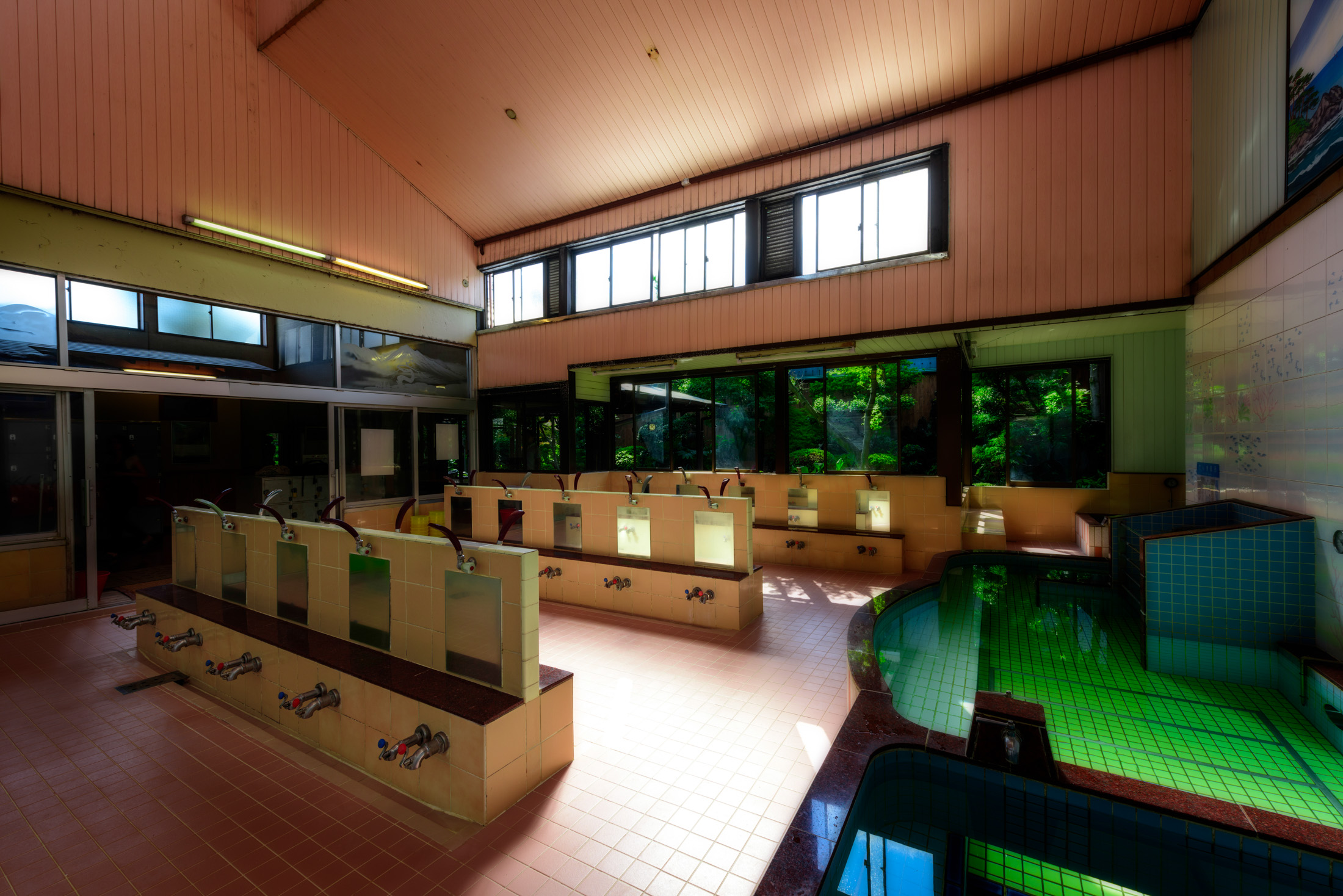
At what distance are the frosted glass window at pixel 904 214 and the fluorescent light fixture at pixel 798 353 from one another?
1274 mm

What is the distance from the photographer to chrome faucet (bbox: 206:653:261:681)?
312 centimetres

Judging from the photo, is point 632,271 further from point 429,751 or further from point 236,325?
point 429,751

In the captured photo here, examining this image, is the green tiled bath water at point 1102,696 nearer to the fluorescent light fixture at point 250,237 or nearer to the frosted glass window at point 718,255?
the frosted glass window at point 718,255

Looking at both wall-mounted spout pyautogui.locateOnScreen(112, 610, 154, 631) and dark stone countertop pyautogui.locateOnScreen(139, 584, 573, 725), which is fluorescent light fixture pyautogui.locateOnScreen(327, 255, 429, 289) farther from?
dark stone countertop pyautogui.locateOnScreen(139, 584, 573, 725)

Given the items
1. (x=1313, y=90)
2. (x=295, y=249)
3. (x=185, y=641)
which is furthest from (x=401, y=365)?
(x=1313, y=90)

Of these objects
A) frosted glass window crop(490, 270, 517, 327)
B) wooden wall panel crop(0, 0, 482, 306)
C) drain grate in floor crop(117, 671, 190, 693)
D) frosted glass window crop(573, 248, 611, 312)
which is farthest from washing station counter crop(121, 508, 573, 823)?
frosted glass window crop(490, 270, 517, 327)

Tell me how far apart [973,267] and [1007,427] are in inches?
153

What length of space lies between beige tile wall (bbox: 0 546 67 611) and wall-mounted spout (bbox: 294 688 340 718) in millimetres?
5429

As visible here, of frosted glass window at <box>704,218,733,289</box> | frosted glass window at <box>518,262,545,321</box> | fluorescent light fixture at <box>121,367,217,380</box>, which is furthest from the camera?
frosted glass window at <box>518,262,545,321</box>

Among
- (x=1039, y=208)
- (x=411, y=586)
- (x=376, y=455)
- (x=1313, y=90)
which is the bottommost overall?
(x=411, y=586)

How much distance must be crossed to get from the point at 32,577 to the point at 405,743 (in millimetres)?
6413

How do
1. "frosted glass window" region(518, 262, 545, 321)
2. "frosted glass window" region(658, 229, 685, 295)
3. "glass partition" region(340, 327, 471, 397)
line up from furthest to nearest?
1. "frosted glass window" region(518, 262, 545, 321)
2. "glass partition" region(340, 327, 471, 397)
3. "frosted glass window" region(658, 229, 685, 295)

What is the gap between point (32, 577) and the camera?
5.40 m

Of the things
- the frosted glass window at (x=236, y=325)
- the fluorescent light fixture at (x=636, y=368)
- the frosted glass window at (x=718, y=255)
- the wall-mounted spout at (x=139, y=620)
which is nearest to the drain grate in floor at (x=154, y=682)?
the wall-mounted spout at (x=139, y=620)
